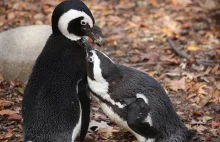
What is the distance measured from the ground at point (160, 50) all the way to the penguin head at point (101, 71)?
65 cm

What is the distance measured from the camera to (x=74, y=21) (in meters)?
3.50

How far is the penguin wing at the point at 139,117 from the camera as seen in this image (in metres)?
3.43

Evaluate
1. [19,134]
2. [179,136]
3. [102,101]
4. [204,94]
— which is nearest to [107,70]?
[102,101]

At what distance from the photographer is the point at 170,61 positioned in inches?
223

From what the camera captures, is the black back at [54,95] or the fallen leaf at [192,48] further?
the fallen leaf at [192,48]

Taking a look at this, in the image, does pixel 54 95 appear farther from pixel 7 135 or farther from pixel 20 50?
pixel 20 50

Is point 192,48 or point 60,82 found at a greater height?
point 60,82

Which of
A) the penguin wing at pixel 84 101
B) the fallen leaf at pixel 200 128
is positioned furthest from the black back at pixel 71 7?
the fallen leaf at pixel 200 128

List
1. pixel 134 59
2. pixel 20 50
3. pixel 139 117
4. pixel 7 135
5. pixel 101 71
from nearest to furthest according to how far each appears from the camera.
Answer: pixel 139 117 < pixel 101 71 < pixel 7 135 < pixel 20 50 < pixel 134 59

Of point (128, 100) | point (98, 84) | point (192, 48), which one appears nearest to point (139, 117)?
point (128, 100)

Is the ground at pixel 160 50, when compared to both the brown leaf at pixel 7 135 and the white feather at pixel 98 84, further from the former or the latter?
the white feather at pixel 98 84

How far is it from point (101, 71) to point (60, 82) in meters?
0.29

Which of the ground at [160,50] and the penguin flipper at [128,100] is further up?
the penguin flipper at [128,100]

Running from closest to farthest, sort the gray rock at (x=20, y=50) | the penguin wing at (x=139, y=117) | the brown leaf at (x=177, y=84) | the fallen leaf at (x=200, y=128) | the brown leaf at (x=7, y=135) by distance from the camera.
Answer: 1. the penguin wing at (x=139, y=117)
2. the brown leaf at (x=7, y=135)
3. the fallen leaf at (x=200, y=128)
4. the gray rock at (x=20, y=50)
5. the brown leaf at (x=177, y=84)
